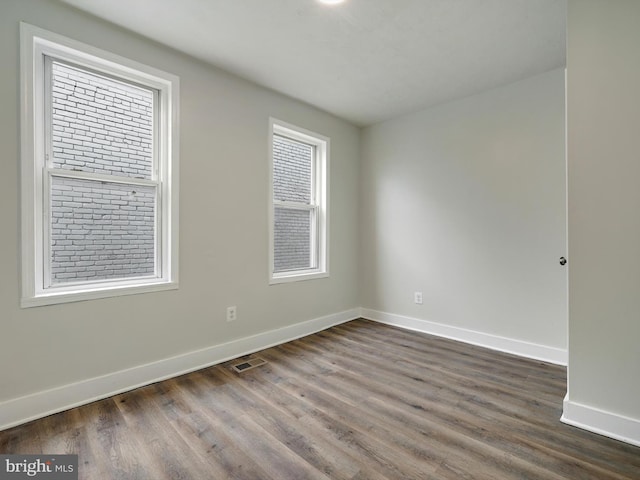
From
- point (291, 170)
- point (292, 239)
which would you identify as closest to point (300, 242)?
point (292, 239)

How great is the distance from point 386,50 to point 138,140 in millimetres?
2020

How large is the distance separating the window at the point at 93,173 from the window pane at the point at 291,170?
45.0 inches

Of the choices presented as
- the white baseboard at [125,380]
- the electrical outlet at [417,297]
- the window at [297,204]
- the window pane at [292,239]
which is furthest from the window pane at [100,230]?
the electrical outlet at [417,297]

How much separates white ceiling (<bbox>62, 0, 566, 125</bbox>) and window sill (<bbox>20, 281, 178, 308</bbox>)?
181cm

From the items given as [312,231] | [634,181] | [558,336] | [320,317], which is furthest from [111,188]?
[558,336]

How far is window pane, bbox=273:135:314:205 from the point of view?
331cm

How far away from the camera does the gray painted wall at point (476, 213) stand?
270cm

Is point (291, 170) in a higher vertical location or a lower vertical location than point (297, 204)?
higher

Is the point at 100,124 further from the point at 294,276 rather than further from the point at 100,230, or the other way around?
the point at 294,276

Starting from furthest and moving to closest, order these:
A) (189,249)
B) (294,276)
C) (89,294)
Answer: (294,276) → (189,249) → (89,294)

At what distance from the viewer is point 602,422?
5.59 ft

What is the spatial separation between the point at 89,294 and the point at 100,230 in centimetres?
44

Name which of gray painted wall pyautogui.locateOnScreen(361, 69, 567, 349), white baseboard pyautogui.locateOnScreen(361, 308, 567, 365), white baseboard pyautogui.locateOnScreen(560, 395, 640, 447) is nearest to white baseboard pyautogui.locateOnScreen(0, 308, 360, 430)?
white baseboard pyautogui.locateOnScreen(361, 308, 567, 365)

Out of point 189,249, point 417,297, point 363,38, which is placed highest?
point 363,38
